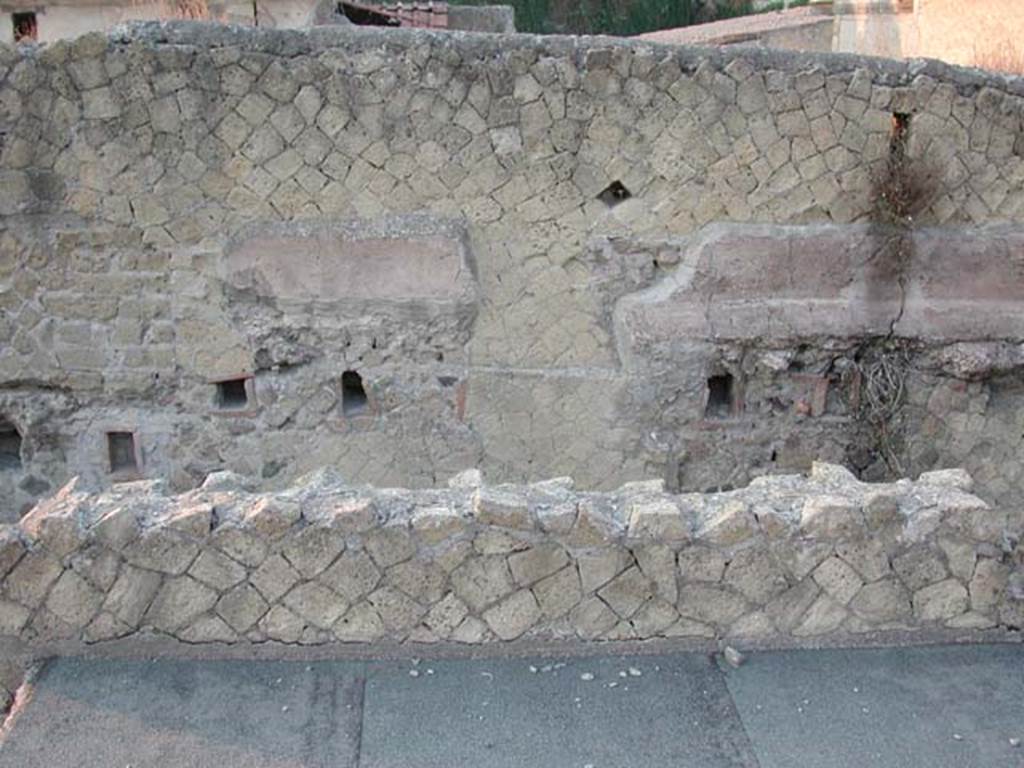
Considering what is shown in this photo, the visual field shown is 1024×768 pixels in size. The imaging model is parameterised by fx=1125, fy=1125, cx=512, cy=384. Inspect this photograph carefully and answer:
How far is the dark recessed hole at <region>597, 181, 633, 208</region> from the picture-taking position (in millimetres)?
5781

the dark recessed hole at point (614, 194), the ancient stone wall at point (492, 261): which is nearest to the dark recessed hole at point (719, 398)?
the ancient stone wall at point (492, 261)

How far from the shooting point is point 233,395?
19.8 ft

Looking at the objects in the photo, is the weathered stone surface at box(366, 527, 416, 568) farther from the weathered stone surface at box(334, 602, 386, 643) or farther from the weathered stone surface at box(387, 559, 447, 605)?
the weathered stone surface at box(334, 602, 386, 643)

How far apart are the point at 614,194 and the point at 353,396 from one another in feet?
5.79

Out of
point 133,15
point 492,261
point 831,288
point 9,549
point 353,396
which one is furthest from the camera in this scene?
point 133,15

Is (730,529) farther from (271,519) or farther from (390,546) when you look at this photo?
(271,519)

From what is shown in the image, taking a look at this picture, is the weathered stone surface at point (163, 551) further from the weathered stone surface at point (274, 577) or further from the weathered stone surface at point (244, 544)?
the weathered stone surface at point (274, 577)

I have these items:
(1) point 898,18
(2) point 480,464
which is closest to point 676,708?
(2) point 480,464

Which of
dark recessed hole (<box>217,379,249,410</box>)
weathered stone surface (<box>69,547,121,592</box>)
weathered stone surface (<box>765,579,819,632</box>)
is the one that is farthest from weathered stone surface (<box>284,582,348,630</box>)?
dark recessed hole (<box>217,379,249,410</box>)

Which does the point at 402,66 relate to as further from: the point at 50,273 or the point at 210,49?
the point at 50,273

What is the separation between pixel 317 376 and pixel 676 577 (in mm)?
3042

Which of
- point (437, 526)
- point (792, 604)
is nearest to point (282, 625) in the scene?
point (437, 526)

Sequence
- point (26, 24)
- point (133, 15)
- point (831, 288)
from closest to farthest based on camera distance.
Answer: point (831, 288), point (133, 15), point (26, 24)

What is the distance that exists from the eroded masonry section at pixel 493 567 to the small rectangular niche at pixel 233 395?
8.31 feet
